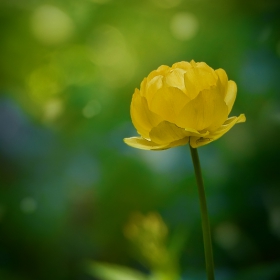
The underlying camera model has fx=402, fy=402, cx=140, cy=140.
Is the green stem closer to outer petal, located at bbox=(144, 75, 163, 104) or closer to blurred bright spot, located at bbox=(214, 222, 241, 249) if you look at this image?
outer petal, located at bbox=(144, 75, 163, 104)

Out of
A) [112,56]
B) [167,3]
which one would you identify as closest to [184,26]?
[167,3]

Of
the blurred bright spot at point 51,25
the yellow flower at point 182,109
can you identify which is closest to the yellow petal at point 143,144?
the yellow flower at point 182,109

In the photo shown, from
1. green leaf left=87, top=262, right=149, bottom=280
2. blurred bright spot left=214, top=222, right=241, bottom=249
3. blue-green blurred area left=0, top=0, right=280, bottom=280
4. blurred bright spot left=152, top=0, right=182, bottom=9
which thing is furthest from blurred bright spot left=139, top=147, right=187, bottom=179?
blurred bright spot left=152, top=0, right=182, bottom=9

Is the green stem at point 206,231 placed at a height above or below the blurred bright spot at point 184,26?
below

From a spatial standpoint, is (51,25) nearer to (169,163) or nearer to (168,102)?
(169,163)

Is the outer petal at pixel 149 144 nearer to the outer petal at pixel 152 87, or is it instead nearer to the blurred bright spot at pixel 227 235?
the outer petal at pixel 152 87
